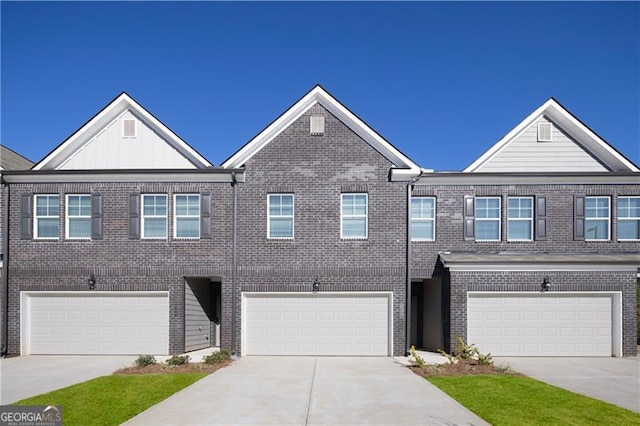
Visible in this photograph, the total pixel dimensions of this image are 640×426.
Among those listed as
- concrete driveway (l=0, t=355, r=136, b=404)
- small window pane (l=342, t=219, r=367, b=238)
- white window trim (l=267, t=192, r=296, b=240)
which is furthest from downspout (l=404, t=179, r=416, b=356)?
concrete driveway (l=0, t=355, r=136, b=404)

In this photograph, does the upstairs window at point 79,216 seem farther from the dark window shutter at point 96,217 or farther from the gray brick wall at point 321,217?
the gray brick wall at point 321,217

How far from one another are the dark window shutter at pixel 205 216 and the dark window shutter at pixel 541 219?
10.9m

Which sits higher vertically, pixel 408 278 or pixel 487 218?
pixel 487 218

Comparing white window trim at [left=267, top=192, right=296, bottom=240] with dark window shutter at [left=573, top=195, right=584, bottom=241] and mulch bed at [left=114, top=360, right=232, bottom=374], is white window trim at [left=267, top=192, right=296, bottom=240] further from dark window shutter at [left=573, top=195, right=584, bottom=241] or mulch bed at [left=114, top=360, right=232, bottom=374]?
dark window shutter at [left=573, top=195, right=584, bottom=241]

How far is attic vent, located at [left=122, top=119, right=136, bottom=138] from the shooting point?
16969 mm

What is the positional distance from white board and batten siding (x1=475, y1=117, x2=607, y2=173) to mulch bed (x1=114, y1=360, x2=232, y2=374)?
10867 mm

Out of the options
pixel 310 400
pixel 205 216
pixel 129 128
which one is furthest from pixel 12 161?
pixel 310 400

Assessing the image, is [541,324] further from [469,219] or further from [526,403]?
[526,403]

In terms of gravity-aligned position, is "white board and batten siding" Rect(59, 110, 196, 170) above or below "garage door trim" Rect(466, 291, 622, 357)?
above

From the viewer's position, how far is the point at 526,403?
30.6 ft

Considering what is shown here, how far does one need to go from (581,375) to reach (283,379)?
7451 millimetres

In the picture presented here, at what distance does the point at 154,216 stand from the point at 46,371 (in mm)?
5572

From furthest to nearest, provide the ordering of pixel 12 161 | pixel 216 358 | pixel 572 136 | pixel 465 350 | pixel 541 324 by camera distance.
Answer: pixel 12 161 < pixel 572 136 < pixel 541 324 < pixel 465 350 < pixel 216 358

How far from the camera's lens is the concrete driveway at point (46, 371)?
35.1ft
